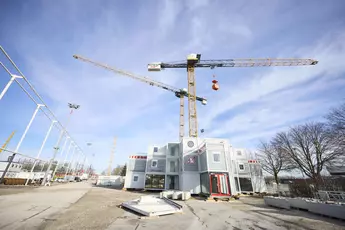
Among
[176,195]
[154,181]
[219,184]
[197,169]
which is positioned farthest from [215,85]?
[154,181]

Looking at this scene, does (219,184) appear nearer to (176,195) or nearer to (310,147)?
(176,195)

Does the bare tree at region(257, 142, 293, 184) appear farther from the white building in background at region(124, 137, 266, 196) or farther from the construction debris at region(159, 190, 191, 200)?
the construction debris at region(159, 190, 191, 200)

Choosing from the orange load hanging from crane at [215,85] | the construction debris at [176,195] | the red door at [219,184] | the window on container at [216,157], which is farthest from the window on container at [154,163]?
the orange load hanging from crane at [215,85]

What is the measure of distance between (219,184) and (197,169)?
4.01 m

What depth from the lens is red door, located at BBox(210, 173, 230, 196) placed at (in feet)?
54.0

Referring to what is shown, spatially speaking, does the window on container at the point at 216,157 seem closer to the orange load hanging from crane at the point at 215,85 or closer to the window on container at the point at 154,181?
the window on container at the point at 154,181

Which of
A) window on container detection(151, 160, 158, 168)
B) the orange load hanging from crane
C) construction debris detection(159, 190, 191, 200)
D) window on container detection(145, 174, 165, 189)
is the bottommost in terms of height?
construction debris detection(159, 190, 191, 200)

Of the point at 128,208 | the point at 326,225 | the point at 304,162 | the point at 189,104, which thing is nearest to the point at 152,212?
the point at 128,208

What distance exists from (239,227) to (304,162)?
24.9 metres

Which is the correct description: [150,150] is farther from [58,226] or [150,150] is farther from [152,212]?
[58,226]

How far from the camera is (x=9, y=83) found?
14.2 m

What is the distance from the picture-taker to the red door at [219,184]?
16.5m

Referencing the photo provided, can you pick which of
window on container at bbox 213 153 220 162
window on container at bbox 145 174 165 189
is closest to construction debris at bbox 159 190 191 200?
window on container at bbox 213 153 220 162

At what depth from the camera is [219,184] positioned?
16938 millimetres
